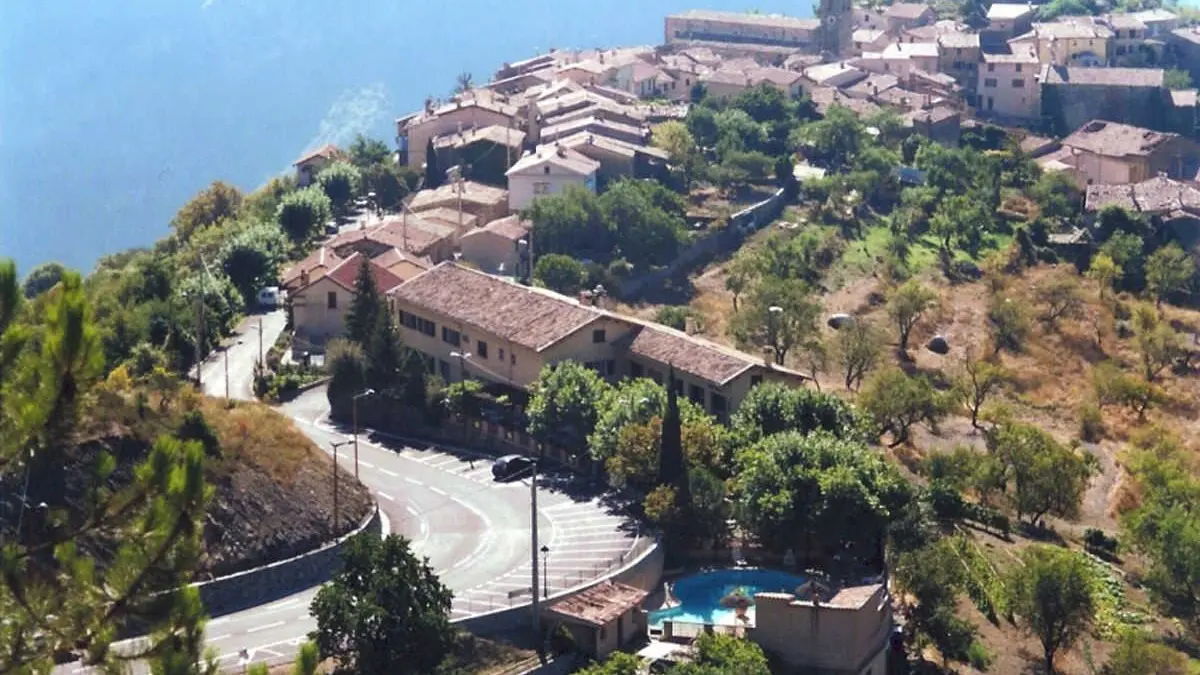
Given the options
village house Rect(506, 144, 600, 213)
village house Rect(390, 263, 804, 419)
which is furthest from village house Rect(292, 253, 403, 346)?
village house Rect(506, 144, 600, 213)

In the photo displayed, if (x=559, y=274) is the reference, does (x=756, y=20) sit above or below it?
below

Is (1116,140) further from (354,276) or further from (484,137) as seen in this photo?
(354,276)

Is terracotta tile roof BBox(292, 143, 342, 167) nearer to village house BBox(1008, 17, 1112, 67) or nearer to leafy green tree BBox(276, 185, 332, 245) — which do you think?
leafy green tree BBox(276, 185, 332, 245)

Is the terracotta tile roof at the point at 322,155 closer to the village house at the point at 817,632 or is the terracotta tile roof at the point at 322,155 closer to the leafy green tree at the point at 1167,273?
the leafy green tree at the point at 1167,273

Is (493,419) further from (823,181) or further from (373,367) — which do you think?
(823,181)

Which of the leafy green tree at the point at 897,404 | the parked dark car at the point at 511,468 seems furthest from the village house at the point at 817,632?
the leafy green tree at the point at 897,404

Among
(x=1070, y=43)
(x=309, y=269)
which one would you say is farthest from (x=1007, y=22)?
(x=309, y=269)
